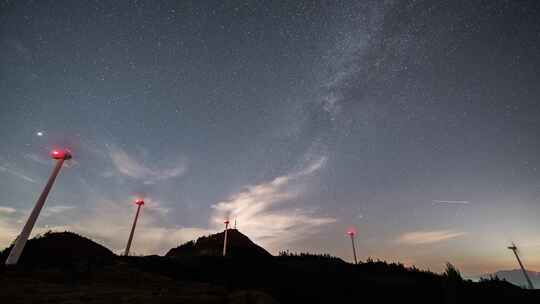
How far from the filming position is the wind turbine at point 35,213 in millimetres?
17938

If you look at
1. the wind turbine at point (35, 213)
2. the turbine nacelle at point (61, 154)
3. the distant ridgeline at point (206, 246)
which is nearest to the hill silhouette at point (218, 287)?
the wind turbine at point (35, 213)

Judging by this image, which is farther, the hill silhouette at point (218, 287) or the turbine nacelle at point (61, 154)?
the turbine nacelle at point (61, 154)

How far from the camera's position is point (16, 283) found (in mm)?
8742

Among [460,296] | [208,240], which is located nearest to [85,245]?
[208,240]

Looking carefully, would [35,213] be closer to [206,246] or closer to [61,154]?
[61,154]

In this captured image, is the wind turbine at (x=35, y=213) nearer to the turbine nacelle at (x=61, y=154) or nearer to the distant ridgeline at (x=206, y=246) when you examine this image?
the turbine nacelle at (x=61, y=154)

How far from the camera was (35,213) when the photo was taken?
63.8 feet

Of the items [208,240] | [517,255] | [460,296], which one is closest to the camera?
[460,296]

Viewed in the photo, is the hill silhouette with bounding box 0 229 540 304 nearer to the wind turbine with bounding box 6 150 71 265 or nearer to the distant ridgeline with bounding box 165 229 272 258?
the wind turbine with bounding box 6 150 71 265

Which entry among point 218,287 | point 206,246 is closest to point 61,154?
point 218,287

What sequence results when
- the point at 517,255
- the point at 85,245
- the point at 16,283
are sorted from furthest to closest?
the point at 517,255 < the point at 85,245 < the point at 16,283

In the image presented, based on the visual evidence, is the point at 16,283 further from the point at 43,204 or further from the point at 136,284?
the point at 43,204

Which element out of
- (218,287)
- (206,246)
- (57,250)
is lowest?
(218,287)

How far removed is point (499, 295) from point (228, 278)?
12.4 m
